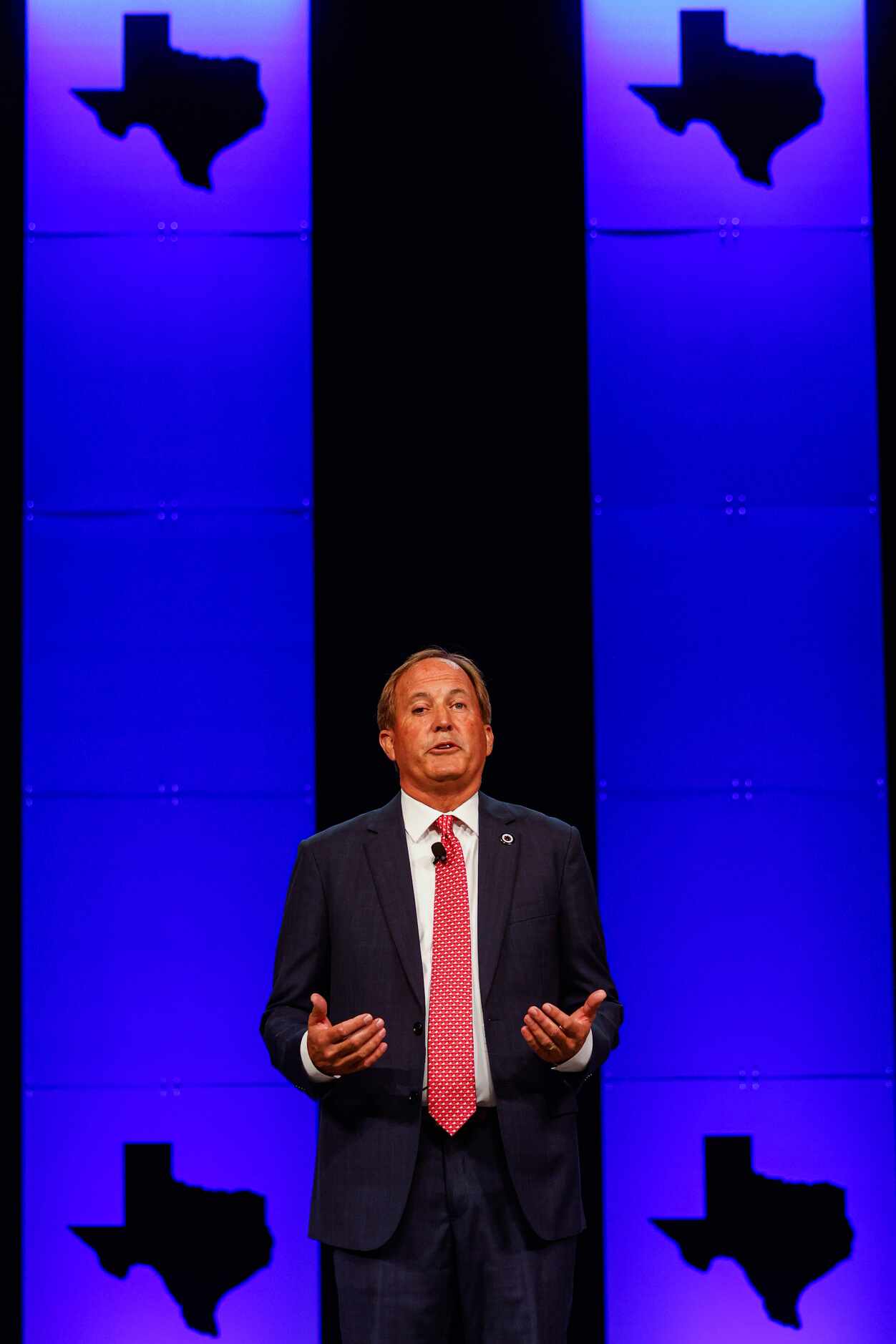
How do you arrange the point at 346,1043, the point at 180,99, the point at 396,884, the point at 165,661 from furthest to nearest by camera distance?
the point at 180,99
the point at 165,661
the point at 396,884
the point at 346,1043

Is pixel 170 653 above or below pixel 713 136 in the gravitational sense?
below

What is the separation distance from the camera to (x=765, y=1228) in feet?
11.0

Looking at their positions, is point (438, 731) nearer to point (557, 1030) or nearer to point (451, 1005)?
point (451, 1005)

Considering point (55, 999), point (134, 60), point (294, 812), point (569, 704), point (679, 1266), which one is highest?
point (134, 60)

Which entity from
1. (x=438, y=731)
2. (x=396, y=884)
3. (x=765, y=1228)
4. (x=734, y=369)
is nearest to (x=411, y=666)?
(x=438, y=731)

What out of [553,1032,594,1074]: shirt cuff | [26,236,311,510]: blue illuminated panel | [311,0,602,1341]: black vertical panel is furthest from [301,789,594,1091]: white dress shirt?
[26,236,311,510]: blue illuminated panel

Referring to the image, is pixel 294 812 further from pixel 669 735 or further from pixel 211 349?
pixel 211 349

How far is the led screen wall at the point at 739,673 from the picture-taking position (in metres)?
3.36

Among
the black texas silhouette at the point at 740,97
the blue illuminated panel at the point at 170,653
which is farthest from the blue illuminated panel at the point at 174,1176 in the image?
the black texas silhouette at the point at 740,97

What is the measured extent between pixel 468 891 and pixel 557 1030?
1.10ft

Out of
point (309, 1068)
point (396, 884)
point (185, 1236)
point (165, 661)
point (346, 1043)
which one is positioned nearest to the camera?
point (346, 1043)

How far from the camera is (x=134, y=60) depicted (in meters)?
3.57

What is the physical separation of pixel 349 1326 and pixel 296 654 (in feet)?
5.37

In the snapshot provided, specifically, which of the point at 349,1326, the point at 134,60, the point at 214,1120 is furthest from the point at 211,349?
the point at 349,1326
